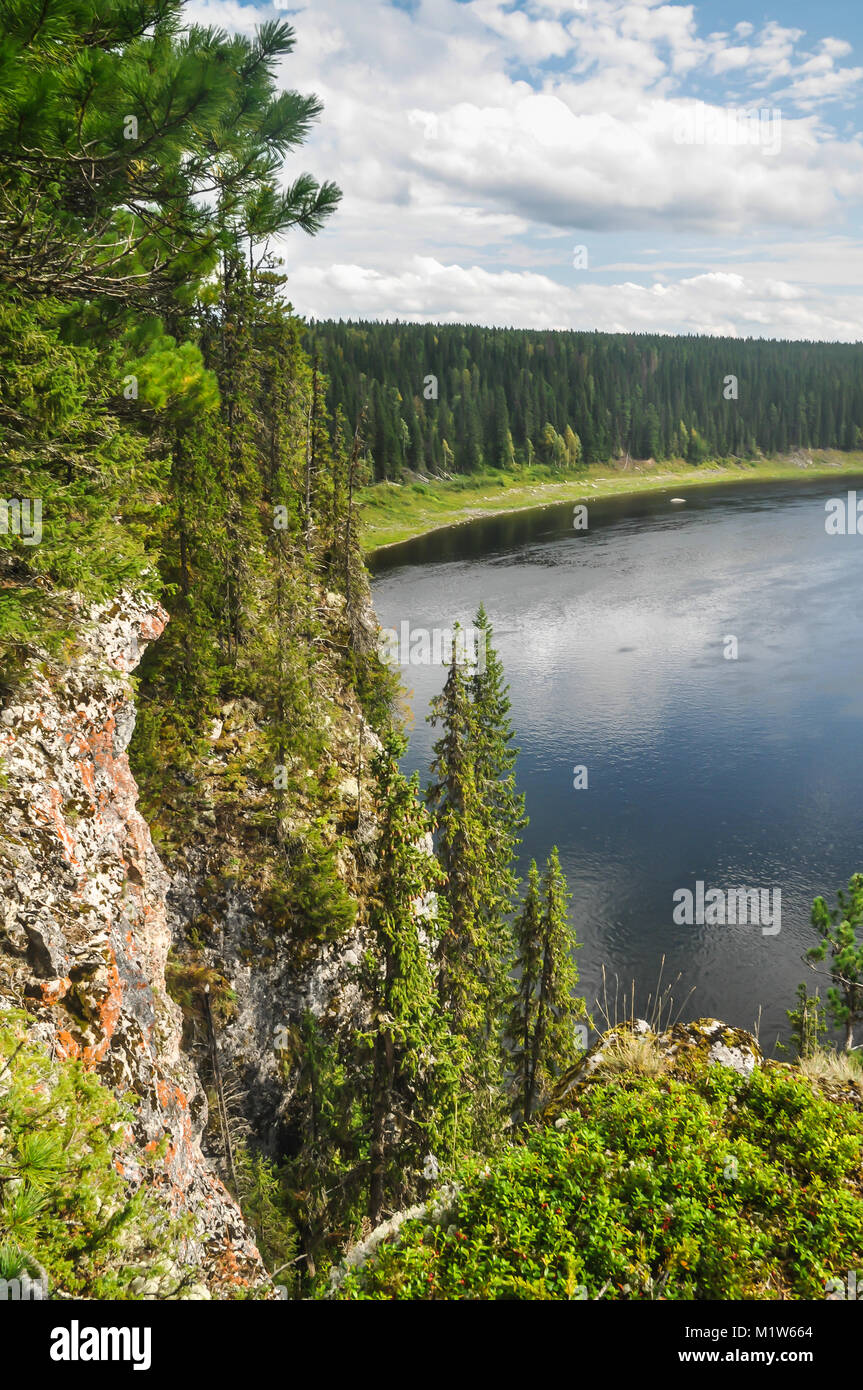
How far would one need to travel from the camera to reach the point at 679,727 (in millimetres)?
52281

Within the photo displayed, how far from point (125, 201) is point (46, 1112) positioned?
10.7m

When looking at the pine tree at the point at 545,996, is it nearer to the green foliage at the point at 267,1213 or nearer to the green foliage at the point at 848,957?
the green foliage at the point at 267,1213

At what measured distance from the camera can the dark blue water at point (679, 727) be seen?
115 ft

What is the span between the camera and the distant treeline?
143 m

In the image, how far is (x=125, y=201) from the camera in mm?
10086

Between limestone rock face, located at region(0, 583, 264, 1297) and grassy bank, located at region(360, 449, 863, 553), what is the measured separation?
286ft

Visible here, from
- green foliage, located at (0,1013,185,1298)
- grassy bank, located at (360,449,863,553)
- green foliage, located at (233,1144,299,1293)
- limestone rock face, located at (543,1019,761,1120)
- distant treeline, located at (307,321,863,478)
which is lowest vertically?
green foliage, located at (233,1144,299,1293)

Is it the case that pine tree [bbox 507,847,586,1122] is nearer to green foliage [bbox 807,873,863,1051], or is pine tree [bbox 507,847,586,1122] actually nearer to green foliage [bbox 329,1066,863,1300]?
green foliage [bbox 807,873,863,1051]

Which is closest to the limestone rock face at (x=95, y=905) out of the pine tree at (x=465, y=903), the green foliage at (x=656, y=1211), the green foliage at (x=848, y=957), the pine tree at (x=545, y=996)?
the green foliage at (x=656, y=1211)

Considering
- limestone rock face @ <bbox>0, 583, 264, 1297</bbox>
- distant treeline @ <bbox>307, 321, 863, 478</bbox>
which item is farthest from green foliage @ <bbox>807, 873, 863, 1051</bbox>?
distant treeline @ <bbox>307, 321, 863, 478</bbox>

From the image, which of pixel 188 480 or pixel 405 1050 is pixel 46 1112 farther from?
pixel 188 480

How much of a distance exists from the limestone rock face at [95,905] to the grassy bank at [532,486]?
87319 mm

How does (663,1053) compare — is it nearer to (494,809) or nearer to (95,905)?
(95,905)

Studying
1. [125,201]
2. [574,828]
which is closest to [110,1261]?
[125,201]
